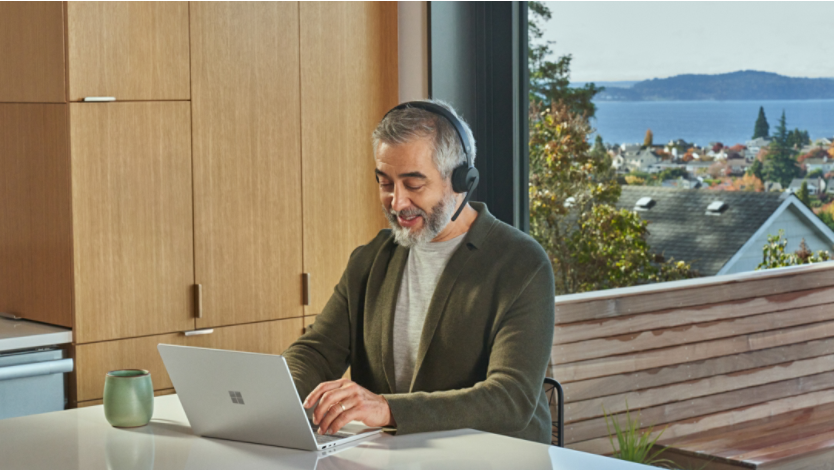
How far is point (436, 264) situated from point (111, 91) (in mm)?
1318

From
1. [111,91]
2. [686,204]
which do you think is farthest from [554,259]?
[111,91]

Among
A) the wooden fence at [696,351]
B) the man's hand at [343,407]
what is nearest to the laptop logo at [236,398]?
the man's hand at [343,407]

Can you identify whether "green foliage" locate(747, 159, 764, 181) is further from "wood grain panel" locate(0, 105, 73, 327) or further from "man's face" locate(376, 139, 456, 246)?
"wood grain panel" locate(0, 105, 73, 327)

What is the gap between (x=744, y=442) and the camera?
3248 mm

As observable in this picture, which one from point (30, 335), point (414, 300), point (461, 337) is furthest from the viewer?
point (30, 335)

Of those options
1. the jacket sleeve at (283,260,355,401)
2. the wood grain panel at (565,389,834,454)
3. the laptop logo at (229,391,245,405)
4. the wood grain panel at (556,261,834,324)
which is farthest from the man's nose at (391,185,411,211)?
the wood grain panel at (565,389,834,454)

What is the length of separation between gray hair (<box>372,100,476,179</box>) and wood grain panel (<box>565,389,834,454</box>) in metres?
1.67

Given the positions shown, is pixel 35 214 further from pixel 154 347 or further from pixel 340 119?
pixel 340 119

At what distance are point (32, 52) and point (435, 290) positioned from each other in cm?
163

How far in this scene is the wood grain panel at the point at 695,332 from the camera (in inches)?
125

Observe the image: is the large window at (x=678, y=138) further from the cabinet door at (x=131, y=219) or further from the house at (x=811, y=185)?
the cabinet door at (x=131, y=219)

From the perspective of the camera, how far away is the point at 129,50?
2.90 m

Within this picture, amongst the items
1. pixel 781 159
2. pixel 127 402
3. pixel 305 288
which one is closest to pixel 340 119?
pixel 305 288

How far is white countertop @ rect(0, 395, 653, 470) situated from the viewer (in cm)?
149
